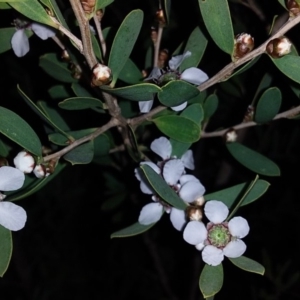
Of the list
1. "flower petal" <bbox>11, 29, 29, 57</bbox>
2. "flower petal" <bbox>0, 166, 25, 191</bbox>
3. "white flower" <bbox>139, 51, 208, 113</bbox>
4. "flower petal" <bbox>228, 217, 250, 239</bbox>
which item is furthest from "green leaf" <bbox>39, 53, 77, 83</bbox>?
"flower petal" <bbox>228, 217, 250, 239</bbox>

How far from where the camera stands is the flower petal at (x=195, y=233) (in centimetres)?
101

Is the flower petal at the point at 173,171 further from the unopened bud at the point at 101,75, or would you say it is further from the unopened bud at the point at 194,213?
the unopened bud at the point at 101,75

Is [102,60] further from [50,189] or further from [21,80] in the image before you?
[50,189]

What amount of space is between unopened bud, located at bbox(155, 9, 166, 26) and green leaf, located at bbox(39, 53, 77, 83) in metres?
0.19

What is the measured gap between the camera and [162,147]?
116 cm

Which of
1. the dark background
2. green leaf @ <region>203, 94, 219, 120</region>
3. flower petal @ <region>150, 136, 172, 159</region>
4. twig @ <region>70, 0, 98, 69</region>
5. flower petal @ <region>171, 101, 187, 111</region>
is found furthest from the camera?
the dark background

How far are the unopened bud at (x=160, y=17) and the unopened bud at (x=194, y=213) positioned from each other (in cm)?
31

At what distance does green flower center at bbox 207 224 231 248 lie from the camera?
39.4 inches

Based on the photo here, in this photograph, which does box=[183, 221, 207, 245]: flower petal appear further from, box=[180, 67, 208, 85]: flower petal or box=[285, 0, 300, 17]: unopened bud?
box=[285, 0, 300, 17]: unopened bud

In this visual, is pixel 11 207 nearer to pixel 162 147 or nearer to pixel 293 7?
pixel 162 147

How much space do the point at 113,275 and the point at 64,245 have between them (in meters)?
0.20

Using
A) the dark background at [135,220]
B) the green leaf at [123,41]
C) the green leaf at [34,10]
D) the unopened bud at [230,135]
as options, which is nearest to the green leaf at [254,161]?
the unopened bud at [230,135]

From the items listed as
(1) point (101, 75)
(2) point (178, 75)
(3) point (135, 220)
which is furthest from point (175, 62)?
(3) point (135, 220)

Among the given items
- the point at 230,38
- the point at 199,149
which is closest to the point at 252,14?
the point at 199,149
